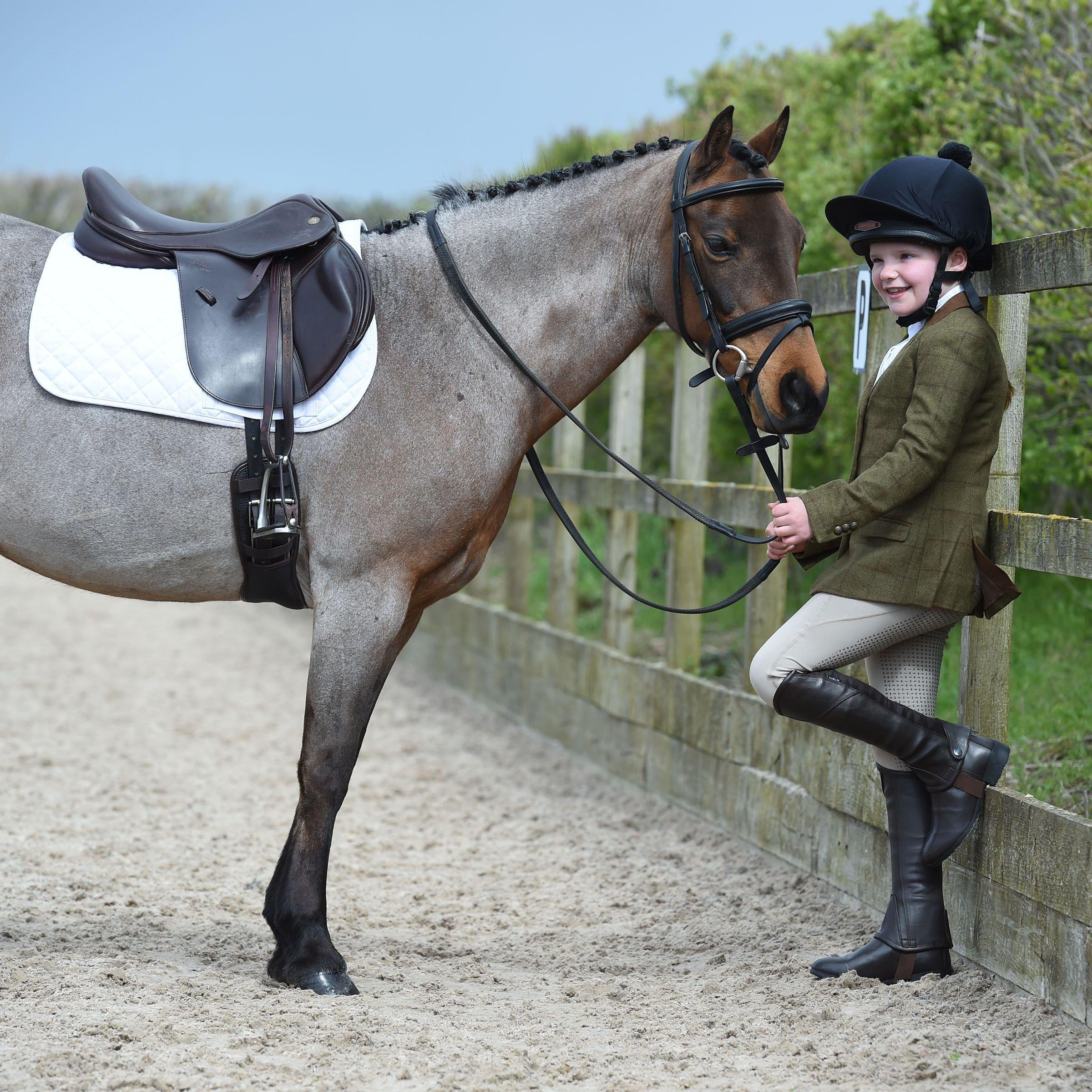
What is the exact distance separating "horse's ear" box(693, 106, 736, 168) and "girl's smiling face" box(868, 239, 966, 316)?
40 centimetres

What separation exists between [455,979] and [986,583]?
5.21 ft

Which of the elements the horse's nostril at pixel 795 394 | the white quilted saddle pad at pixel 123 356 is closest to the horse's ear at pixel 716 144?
the horse's nostril at pixel 795 394

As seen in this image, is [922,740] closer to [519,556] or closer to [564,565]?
[564,565]

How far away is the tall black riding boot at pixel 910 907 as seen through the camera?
272cm

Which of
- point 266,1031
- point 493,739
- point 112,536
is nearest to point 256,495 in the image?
point 112,536

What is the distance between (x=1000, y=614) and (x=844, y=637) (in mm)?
463

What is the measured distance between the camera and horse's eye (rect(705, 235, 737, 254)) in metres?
2.69

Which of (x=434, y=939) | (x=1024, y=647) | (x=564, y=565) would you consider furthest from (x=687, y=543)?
(x=434, y=939)

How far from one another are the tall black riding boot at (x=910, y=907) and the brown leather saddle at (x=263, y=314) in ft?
4.96

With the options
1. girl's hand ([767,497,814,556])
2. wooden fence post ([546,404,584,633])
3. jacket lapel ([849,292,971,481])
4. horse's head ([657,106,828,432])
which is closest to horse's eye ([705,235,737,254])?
horse's head ([657,106,828,432])

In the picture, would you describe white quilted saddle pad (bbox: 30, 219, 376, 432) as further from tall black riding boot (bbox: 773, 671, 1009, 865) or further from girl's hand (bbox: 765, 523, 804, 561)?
tall black riding boot (bbox: 773, 671, 1009, 865)

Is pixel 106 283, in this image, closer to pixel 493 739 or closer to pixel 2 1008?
pixel 2 1008

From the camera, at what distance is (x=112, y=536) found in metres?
2.70

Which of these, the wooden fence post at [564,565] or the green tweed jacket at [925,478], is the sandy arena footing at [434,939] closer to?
the wooden fence post at [564,565]
